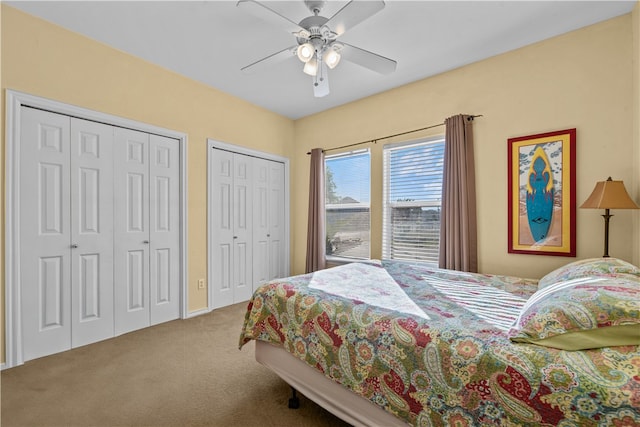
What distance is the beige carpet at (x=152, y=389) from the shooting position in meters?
1.71

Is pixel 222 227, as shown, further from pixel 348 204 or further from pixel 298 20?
pixel 298 20

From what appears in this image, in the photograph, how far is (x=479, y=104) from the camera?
116 inches

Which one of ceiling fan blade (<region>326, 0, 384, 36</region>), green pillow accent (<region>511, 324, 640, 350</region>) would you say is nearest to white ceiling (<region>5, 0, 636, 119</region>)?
ceiling fan blade (<region>326, 0, 384, 36</region>)

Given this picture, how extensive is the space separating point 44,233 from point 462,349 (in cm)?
307

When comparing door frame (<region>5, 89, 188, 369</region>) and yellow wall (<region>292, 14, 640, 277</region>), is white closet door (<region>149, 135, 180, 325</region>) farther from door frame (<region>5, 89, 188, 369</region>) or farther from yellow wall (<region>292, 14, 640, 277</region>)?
yellow wall (<region>292, 14, 640, 277</region>)

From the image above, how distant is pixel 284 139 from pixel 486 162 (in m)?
2.80

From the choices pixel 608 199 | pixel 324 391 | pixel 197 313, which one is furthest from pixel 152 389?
pixel 608 199

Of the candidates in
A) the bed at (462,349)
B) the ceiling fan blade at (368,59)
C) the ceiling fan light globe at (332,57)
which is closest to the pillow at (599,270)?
the bed at (462,349)

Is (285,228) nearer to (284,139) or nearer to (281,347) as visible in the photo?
(284,139)

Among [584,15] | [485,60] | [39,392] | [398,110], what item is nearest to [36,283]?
[39,392]

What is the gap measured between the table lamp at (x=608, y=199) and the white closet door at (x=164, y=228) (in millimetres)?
3707

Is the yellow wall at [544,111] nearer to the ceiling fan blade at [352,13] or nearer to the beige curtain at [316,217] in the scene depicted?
the beige curtain at [316,217]

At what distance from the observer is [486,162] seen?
2.91m

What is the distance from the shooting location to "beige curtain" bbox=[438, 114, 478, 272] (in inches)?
115
